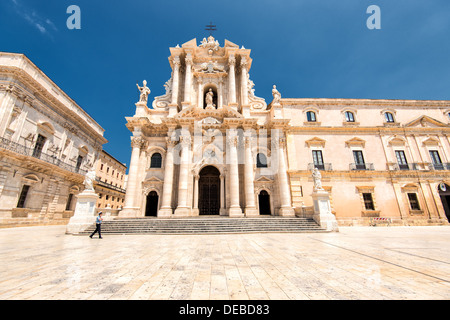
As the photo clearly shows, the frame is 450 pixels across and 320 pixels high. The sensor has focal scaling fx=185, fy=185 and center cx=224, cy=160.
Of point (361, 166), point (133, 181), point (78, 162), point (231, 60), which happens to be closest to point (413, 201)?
point (361, 166)

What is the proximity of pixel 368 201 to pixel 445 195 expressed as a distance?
320 inches

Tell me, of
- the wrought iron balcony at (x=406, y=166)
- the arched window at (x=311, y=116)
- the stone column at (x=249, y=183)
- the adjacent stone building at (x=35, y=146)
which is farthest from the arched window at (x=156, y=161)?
the wrought iron balcony at (x=406, y=166)

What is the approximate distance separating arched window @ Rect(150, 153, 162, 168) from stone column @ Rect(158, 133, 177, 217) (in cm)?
106

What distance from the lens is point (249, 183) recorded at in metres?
16.8

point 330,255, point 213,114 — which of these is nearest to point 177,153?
point 213,114

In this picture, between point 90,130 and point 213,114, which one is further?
point 90,130

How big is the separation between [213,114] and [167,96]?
613 centimetres

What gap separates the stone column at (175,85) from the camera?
62.3ft

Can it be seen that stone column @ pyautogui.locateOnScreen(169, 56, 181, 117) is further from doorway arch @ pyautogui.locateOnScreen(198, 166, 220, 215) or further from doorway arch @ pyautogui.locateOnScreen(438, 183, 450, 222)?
doorway arch @ pyautogui.locateOnScreen(438, 183, 450, 222)

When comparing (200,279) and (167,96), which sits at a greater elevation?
(167,96)

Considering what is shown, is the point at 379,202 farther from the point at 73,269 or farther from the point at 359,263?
the point at 73,269

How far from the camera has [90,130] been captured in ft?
82.0

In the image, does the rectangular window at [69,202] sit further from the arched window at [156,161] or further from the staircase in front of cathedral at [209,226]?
the staircase in front of cathedral at [209,226]
